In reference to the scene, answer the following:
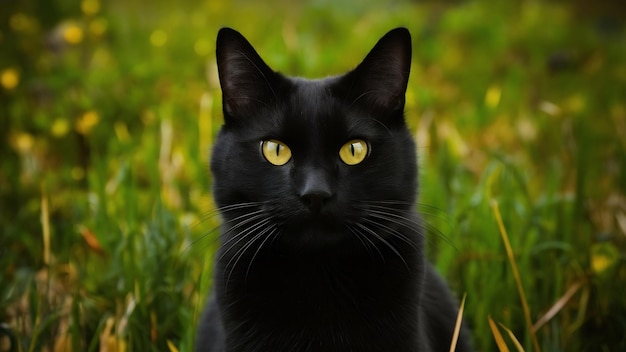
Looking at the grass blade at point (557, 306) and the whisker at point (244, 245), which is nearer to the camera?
the whisker at point (244, 245)

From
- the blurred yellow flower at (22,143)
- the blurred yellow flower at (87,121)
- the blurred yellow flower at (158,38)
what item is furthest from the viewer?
the blurred yellow flower at (158,38)

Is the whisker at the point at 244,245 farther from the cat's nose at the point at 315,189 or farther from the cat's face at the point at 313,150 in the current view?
the cat's nose at the point at 315,189

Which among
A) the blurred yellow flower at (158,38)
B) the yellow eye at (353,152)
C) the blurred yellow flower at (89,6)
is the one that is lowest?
the yellow eye at (353,152)

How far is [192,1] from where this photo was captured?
5637mm

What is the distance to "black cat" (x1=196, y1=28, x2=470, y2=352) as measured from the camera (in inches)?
56.0

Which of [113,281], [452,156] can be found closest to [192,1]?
[452,156]

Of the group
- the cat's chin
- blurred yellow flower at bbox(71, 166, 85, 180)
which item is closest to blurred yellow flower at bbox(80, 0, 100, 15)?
blurred yellow flower at bbox(71, 166, 85, 180)

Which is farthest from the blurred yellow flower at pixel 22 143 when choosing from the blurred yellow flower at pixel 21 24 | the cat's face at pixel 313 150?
the cat's face at pixel 313 150

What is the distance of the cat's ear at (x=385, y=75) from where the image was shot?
1.50m

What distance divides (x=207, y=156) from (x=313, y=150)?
82 cm

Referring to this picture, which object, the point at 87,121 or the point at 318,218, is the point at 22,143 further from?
the point at 318,218

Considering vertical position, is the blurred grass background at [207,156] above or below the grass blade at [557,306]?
above

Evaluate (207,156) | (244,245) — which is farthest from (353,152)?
(207,156)

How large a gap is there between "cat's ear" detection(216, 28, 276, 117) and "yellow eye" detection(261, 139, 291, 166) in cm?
13
